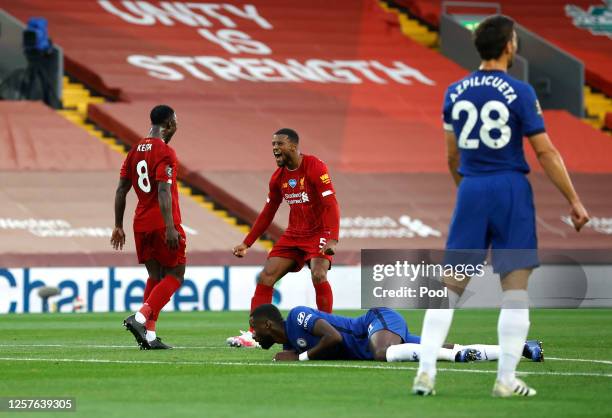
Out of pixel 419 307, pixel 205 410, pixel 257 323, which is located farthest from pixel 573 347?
pixel 419 307

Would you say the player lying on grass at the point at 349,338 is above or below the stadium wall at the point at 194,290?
above

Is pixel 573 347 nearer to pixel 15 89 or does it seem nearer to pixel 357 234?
pixel 357 234

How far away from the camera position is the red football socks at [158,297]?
12509 millimetres

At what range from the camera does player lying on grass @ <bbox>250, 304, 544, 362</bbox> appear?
10297 millimetres

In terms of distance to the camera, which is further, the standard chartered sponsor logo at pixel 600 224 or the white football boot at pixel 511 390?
the standard chartered sponsor logo at pixel 600 224

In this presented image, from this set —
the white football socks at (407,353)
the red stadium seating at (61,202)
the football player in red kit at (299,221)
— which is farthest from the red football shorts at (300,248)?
the red stadium seating at (61,202)

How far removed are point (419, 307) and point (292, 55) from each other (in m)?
13.3

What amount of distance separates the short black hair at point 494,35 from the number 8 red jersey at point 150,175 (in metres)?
5.27

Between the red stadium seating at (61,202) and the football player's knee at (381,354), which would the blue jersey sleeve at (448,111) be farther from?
the red stadium seating at (61,202)

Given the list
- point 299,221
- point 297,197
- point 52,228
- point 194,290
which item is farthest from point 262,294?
point 52,228

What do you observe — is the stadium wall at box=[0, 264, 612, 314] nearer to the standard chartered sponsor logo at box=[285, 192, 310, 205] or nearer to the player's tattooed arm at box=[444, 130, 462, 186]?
the standard chartered sponsor logo at box=[285, 192, 310, 205]

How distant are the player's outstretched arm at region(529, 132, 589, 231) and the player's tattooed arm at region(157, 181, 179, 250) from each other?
17.2ft

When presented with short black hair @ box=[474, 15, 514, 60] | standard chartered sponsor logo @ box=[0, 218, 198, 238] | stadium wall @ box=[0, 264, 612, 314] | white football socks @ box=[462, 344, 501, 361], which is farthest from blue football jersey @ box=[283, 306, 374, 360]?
standard chartered sponsor logo @ box=[0, 218, 198, 238]

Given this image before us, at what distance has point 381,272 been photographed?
25.0m
